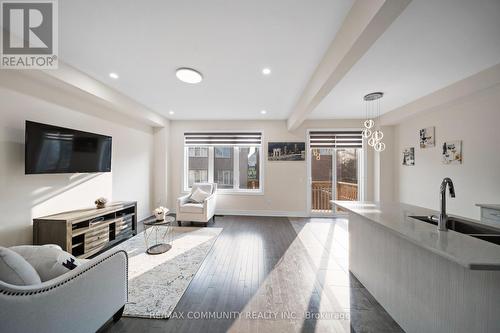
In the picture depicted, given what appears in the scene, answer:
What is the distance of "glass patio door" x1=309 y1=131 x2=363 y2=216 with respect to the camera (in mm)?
5039

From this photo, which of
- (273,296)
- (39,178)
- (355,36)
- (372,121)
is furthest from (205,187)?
(355,36)

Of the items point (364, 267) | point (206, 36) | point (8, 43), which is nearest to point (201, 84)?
point (206, 36)

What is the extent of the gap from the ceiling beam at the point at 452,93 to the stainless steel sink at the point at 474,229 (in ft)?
7.12

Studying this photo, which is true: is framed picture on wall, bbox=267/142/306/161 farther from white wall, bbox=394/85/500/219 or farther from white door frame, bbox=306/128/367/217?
white wall, bbox=394/85/500/219

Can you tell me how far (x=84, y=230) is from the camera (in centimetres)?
253

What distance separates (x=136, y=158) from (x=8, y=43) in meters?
2.68

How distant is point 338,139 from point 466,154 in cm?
236

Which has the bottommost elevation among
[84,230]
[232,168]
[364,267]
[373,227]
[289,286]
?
[289,286]

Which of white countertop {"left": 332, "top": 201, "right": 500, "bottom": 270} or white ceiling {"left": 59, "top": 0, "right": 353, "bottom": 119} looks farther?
white ceiling {"left": 59, "top": 0, "right": 353, "bottom": 119}

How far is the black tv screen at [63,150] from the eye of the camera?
2.21 metres

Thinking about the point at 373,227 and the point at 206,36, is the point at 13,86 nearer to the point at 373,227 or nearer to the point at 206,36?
the point at 206,36

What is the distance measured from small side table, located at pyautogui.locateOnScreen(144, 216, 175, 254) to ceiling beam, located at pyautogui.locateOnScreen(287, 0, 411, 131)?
2943mm

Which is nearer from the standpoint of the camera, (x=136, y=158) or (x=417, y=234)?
(x=417, y=234)

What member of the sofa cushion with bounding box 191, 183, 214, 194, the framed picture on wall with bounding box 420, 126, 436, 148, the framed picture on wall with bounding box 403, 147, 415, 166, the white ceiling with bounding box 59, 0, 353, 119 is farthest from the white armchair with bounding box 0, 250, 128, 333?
the framed picture on wall with bounding box 403, 147, 415, 166
